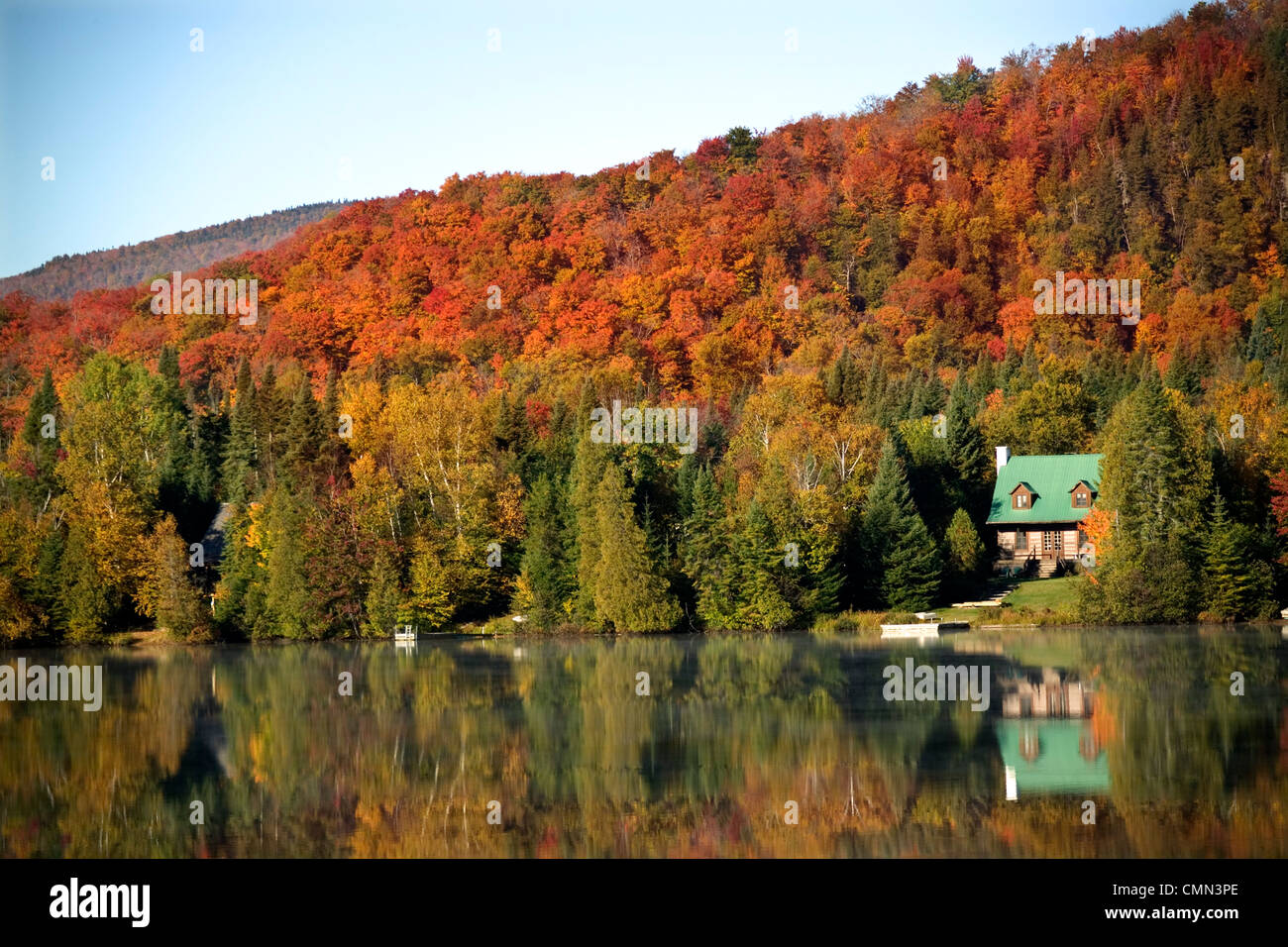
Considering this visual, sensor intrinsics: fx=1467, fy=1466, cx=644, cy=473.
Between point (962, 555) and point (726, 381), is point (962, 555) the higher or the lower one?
the lower one

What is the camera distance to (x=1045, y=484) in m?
64.9

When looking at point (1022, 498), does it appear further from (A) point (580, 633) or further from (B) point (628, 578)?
(A) point (580, 633)

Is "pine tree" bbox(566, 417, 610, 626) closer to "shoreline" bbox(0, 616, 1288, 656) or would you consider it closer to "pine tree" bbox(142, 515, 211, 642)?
"shoreline" bbox(0, 616, 1288, 656)

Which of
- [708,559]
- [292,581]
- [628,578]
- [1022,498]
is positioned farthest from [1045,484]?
[292,581]

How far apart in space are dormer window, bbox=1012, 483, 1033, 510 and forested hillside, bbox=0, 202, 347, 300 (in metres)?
77.1

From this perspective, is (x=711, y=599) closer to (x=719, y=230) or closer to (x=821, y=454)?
(x=821, y=454)

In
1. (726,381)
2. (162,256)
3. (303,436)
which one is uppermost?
(162,256)

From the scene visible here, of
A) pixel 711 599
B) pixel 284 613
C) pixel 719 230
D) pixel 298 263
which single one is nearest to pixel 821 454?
pixel 711 599

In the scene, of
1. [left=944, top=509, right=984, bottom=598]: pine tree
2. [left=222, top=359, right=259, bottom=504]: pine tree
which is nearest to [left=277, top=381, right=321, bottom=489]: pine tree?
[left=222, top=359, right=259, bottom=504]: pine tree

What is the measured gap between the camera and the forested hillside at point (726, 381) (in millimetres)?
54469

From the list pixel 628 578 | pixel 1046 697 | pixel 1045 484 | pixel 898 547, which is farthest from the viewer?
pixel 1045 484

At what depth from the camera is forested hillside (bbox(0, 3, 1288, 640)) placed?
54.5 meters

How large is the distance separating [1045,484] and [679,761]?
4258cm
